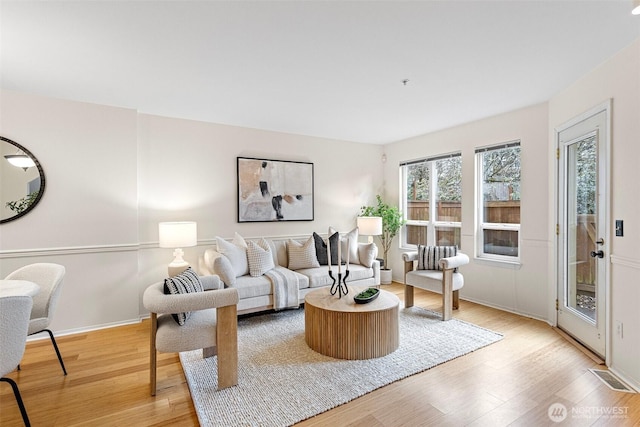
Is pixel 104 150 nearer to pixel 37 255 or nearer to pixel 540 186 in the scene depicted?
pixel 37 255

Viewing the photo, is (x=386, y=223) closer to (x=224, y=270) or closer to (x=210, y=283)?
(x=224, y=270)

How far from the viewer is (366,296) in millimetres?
2842

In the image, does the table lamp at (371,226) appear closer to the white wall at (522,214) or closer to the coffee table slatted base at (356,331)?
the white wall at (522,214)

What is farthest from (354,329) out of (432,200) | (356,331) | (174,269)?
(432,200)

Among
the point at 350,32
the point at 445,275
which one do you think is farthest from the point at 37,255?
the point at 445,275

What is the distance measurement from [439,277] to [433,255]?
36 centimetres

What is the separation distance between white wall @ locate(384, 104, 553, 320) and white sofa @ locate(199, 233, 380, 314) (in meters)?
1.42

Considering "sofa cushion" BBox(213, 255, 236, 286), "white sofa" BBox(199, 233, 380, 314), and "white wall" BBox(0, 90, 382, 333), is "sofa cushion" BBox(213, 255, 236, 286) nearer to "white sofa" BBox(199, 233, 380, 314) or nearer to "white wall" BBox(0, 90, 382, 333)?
"white sofa" BBox(199, 233, 380, 314)

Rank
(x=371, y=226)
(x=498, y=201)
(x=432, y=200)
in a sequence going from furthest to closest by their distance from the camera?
1. (x=432, y=200)
2. (x=371, y=226)
3. (x=498, y=201)

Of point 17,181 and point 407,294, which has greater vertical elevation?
point 17,181

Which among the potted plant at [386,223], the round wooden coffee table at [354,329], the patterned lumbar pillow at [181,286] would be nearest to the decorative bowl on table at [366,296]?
the round wooden coffee table at [354,329]

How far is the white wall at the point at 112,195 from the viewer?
3.09 m

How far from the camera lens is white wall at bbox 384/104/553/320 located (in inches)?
137

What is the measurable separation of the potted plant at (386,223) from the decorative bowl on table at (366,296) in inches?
87.1
